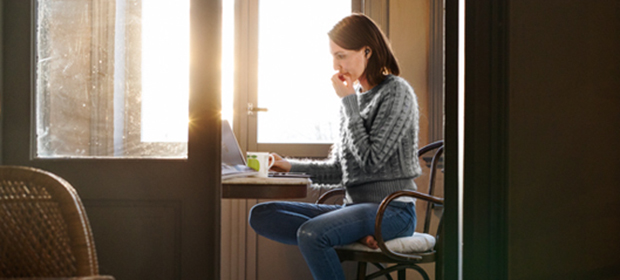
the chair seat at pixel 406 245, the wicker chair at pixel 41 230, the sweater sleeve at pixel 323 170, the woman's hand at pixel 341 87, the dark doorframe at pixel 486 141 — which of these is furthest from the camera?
the sweater sleeve at pixel 323 170

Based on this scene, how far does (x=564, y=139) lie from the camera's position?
47.8 inches

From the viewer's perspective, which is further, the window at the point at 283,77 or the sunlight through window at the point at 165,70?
the window at the point at 283,77

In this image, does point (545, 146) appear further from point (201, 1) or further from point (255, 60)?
point (255, 60)

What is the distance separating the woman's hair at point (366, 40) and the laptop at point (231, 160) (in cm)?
63

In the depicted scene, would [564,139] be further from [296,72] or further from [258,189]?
[296,72]

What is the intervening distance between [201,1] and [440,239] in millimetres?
1182

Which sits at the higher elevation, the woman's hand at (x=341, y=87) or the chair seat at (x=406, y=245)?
the woman's hand at (x=341, y=87)

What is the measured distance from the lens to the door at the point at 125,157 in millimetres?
1256

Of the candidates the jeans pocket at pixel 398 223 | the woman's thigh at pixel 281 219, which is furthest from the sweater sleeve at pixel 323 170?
the jeans pocket at pixel 398 223

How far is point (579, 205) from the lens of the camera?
1216 mm

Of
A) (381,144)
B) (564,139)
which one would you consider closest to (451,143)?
(564,139)

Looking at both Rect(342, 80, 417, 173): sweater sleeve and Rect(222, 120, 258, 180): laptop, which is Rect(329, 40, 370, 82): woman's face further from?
Rect(222, 120, 258, 180): laptop

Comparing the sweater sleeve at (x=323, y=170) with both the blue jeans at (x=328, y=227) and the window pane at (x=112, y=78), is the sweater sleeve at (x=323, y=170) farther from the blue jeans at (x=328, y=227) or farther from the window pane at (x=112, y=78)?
the window pane at (x=112, y=78)

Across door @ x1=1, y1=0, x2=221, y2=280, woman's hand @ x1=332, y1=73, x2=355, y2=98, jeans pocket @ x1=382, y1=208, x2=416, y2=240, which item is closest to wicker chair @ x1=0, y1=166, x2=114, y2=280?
door @ x1=1, y1=0, x2=221, y2=280
